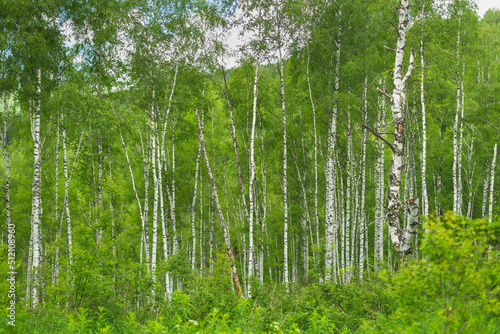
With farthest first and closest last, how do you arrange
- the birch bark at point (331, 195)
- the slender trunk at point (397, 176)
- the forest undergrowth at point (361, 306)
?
1. the birch bark at point (331, 195)
2. the slender trunk at point (397, 176)
3. the forest undergrowth at point (361, 306)

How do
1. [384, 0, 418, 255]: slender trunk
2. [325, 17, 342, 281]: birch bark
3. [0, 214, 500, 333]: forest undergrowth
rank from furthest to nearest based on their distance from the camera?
[325, 17, 342, 281]: birch bark → [384, 0, 418, 255]: slender trunk → [0, 214, 500, 333]: forest undergrowth

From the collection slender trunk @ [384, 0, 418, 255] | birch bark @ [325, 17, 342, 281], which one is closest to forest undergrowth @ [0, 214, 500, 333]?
slender trunk @ [384, 0, 418, 255]

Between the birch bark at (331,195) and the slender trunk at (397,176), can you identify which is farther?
the birch bark at (331,195)

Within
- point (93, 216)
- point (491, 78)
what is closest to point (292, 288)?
point (93, 216)

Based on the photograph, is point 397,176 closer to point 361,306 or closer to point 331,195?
point 361,306

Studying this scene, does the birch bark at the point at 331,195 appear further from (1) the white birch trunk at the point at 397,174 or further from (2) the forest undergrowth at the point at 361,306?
(1) the white birch trunk at the point at 397,174

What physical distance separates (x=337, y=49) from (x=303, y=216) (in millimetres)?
10387

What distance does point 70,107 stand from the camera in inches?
382

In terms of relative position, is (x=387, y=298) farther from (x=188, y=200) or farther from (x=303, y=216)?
(x=188, y=200)

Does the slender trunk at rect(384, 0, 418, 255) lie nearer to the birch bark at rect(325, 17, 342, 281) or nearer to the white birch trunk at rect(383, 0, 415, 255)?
the white birch trunk at rect(383, 0, 415, 255)

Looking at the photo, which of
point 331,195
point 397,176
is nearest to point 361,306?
point 397,176

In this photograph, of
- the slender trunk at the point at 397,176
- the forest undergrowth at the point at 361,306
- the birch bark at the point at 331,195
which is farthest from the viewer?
the birch bark at the point at 331,195

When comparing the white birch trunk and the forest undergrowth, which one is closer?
the forest undergrowth

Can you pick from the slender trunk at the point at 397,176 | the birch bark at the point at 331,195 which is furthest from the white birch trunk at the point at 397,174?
the birch bark at the point at 331,195
